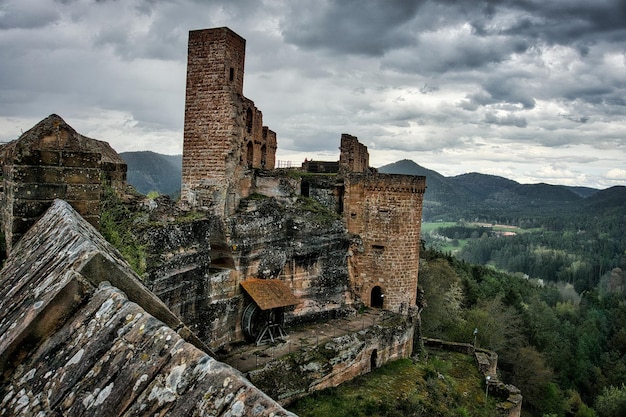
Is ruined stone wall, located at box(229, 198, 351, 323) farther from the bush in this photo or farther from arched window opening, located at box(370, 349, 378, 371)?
the bush

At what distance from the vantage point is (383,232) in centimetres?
2473

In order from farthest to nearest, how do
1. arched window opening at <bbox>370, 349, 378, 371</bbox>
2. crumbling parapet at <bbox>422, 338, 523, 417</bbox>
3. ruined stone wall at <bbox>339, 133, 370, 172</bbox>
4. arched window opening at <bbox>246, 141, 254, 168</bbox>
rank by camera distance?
ruined stone wall at <bbox>339, 133, 370, 172</bbox>, crumbling parapet at <bbox>422, 338, 523, 417</bbox>, arched window opening at <bbox>246, 141, 254, 168</bbox>, arched window opening at <bbox>370, 349, 378, 371</bbox>

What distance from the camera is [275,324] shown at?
18.8 metres

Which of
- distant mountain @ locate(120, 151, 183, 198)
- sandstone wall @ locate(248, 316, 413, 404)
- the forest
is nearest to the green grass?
sandstone wall @ locate(248, 316, 413, 404)

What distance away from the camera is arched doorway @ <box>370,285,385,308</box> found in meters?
25.1

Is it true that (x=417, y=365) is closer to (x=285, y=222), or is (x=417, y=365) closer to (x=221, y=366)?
(x=285, y=222)

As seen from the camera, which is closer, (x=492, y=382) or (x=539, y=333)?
(x=492, y=382)

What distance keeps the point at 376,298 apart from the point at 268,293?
28.2 feet

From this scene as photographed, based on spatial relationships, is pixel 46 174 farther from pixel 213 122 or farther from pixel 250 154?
pixel 250 154

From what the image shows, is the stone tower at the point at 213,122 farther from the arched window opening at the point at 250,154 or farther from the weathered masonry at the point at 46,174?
the weathered masonry at the point at 46,174

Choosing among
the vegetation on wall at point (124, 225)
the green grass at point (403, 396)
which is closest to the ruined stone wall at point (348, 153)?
the green grass at point (403, 396)

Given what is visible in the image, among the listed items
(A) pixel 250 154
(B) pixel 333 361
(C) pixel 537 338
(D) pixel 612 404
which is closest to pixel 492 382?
(B) pixel 333 361

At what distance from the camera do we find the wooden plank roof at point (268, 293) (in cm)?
1794

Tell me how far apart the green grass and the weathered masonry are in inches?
457
